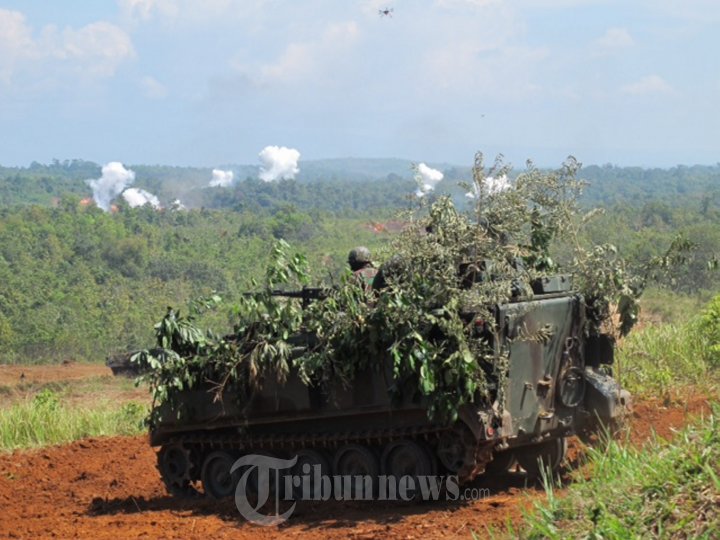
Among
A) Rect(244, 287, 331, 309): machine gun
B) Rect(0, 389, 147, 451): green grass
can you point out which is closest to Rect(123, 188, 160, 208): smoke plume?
Rect(0, 389, 147, 451): green grass

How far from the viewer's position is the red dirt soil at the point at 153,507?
866 centimetres

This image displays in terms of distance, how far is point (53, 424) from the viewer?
15.0m

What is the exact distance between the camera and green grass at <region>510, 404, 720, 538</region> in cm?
592

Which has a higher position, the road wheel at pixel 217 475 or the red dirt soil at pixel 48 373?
the road wheel at pixel 217 475

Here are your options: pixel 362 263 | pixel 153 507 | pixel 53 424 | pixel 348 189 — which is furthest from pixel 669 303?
pixel 348 189

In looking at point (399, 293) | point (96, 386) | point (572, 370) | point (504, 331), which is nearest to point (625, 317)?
point (572, 370)

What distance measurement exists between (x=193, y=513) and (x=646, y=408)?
17.2 ft

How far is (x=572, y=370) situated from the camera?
9969 mm

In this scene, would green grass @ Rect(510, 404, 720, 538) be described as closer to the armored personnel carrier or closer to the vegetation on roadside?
the vegetation on roadside

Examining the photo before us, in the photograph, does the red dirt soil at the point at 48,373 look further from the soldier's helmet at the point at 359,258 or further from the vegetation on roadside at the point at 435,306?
the vegetation on roadside at the point at 435,306

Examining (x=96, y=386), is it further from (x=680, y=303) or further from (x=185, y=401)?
(x=185, y=401)

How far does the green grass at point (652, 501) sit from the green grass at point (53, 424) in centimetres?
864

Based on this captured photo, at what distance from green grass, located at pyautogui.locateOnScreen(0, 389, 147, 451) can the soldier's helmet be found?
15.9 ft

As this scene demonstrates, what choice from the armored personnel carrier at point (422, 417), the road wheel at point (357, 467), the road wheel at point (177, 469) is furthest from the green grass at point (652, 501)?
the road wheel at point (177, 469)
